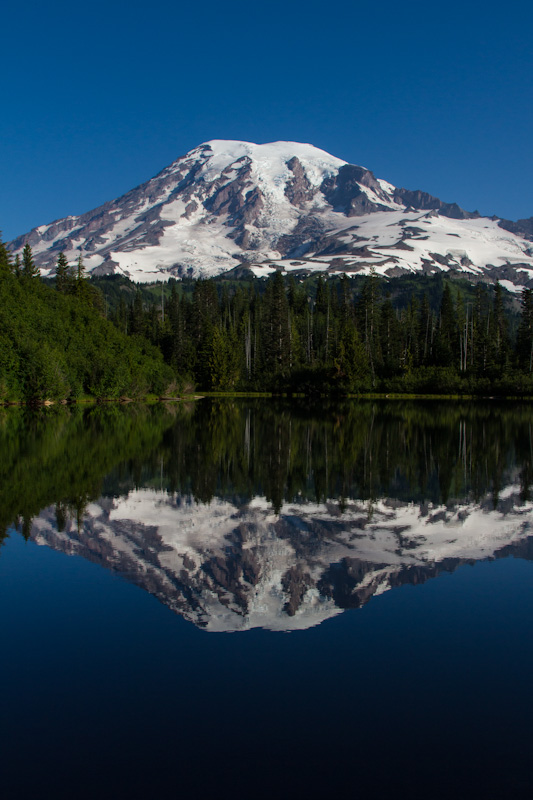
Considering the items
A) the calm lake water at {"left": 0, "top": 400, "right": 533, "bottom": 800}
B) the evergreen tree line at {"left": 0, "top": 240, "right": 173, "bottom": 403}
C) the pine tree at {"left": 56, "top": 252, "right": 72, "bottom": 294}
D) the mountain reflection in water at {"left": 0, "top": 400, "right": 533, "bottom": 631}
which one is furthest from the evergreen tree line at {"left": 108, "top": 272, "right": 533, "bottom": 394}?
the calm lake water at {"left": 0, "top": 400, "right": 533, "bottom": 800}

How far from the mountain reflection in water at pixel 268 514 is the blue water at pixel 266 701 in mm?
752

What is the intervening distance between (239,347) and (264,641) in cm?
9597

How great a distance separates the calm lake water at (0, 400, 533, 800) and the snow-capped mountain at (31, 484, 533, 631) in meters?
0.05

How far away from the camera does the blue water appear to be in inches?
193

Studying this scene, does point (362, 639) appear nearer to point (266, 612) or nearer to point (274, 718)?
point (266, 612)

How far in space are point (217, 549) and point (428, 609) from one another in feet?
12.3

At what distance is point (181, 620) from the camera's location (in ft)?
26.1

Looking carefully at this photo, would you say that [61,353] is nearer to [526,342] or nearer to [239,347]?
[239,347]

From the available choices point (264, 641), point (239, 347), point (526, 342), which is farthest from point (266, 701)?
point (239, 347)

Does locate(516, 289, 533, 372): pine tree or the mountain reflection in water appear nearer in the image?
the mountain reflection in water

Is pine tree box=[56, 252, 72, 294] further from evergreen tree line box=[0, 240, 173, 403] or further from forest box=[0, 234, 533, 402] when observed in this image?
evergreen tree line box=[0, 240, 173, 403]

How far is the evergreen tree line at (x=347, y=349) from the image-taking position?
272 ft

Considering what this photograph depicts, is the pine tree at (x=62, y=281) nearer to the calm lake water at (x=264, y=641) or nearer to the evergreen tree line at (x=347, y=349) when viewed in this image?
the evergreen tree line at (x=347, y=349)

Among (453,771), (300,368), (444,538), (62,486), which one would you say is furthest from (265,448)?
(300,368)
